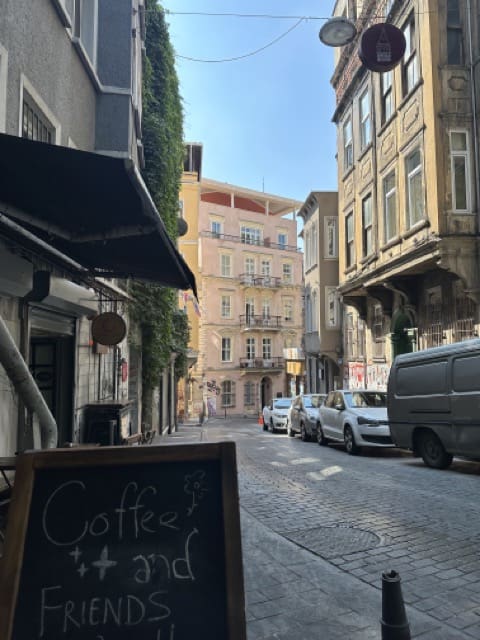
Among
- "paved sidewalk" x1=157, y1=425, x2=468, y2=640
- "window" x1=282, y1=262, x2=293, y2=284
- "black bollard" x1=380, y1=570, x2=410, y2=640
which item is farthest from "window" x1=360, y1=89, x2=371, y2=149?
"window" x1=282, y1=262, x2=293, y2=284

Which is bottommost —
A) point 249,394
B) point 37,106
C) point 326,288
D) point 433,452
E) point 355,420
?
point 249,394

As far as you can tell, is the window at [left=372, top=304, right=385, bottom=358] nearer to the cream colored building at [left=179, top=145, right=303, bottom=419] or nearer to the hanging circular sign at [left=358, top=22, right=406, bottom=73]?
the hanging circular sign at [left=358, top=22, right=406, bottom=73]

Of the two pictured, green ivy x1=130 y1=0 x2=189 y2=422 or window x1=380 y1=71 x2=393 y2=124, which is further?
window x1=380 y1=71 x2=393 y2=124

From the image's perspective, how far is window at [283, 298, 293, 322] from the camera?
183ft

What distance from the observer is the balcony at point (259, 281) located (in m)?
53.2

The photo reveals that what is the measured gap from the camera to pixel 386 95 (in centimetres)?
1780

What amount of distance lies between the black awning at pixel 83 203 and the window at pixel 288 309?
163 ft

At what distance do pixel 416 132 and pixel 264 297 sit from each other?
40075mm

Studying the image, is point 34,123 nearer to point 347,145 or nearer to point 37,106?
point 37,106

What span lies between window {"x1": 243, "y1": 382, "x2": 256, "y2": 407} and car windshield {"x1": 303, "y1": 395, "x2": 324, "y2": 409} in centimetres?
3189

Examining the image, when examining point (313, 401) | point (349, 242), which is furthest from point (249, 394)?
point (313, 401)

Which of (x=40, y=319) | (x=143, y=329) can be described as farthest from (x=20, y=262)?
(x=143, y=329)

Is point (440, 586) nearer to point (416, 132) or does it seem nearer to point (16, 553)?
point (16, 553)

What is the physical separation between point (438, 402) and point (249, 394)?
42113 millimetres
